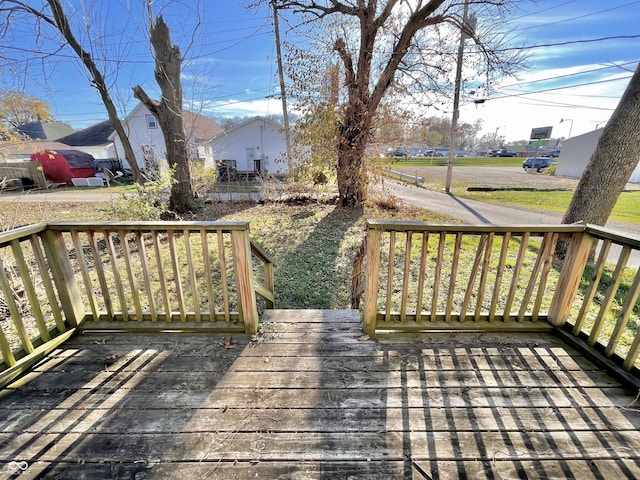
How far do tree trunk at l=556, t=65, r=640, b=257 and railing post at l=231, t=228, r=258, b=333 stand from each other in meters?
5.08

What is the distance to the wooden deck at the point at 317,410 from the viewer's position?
4.81 feet

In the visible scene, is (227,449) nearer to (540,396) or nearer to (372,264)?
(372,264)

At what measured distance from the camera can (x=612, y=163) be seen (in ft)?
13.5

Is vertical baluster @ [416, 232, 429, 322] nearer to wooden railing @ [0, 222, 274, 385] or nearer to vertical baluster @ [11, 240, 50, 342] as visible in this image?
wooden railing @ [0, 222, 274, 385]

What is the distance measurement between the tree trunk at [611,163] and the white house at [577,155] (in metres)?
17.9

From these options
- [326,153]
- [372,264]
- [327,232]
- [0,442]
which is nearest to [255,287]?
[372,264]

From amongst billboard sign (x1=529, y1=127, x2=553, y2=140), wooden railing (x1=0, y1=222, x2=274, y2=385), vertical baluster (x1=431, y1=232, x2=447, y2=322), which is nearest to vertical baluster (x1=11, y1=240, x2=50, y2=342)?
wooden railing (x1=0, y1=222, x2=274, y2=385)

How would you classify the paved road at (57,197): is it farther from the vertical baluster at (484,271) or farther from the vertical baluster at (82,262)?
the vertical baluster at (484,271)

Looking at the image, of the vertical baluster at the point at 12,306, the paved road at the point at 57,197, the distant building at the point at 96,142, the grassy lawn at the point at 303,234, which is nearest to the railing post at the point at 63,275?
the vertical baluster at the point at 12,306

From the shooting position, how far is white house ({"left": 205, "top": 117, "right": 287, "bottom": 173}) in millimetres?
19844

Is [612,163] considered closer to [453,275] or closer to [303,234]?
[453,275]

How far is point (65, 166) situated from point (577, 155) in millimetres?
32867

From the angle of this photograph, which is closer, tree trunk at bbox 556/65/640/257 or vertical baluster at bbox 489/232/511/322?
vertical baluster at bbox 489/232/511/322

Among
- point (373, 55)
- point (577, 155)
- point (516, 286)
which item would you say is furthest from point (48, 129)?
point (577, 155)
